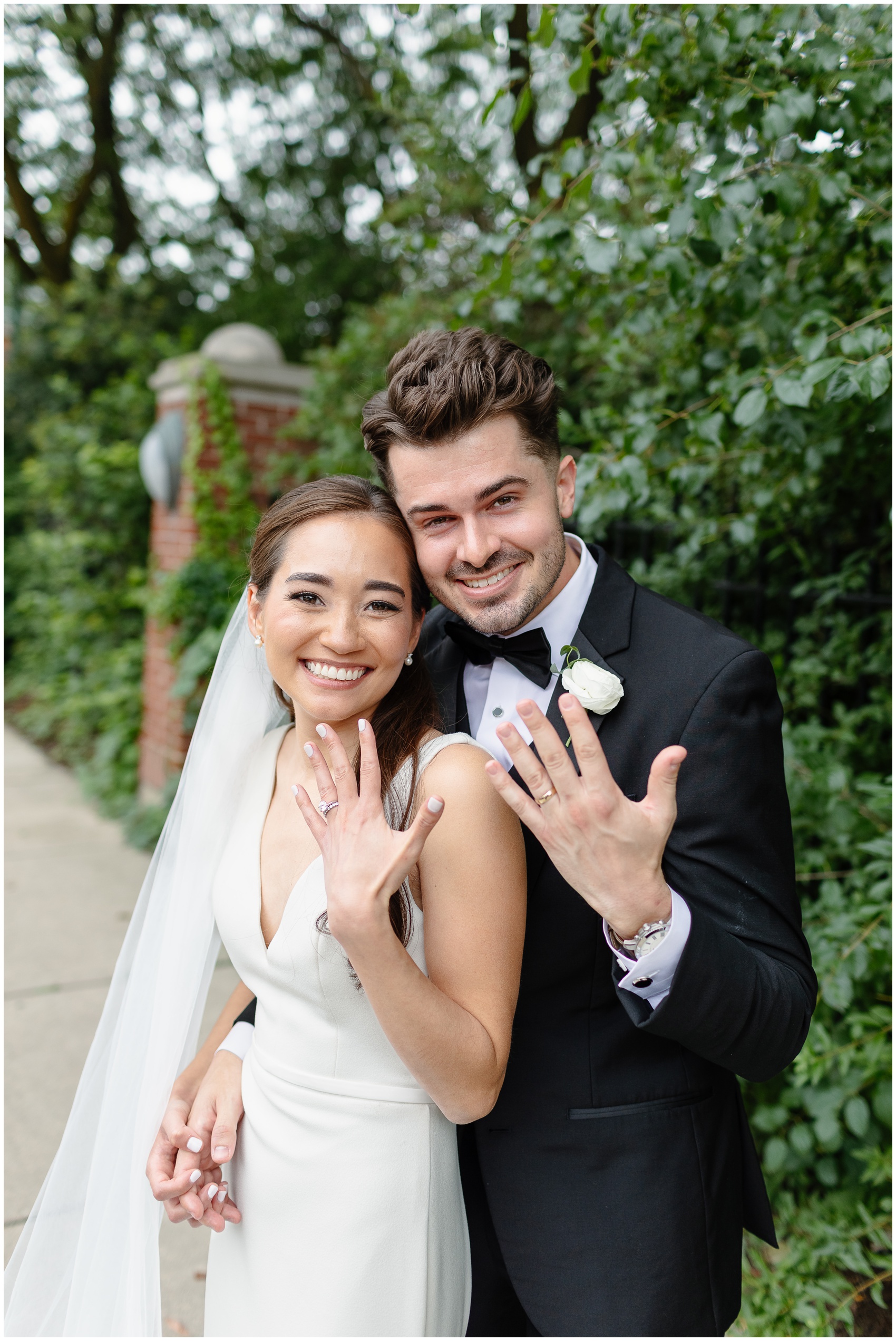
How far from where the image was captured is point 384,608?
5.22 ft

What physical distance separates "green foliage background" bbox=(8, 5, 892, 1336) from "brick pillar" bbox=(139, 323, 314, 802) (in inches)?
74.8

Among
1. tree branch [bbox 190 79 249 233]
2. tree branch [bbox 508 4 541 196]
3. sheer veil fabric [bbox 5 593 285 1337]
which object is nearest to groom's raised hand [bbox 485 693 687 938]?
sheer veil fabric [bbox 5 593 285 1337]

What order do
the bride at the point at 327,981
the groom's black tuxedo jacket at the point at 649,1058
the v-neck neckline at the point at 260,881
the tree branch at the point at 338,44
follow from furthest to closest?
the tree branch at the point at 338,44
the v-neck neckline at the point at 260,881
the groom's black tuxedo jacket at the point at 649,1058
the bride at the point at 327,981

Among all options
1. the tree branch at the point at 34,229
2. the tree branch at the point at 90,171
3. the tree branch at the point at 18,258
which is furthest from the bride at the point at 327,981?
the tree branch at the point at 18,258

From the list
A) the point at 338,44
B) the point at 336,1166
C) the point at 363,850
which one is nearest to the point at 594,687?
the point at 363,850

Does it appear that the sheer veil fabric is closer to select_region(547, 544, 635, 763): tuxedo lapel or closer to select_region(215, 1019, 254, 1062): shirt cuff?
select_region(215, 1019, 254, 1062): shirt cuff

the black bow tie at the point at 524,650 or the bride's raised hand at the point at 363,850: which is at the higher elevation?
the black bow tie at the point at 524,650

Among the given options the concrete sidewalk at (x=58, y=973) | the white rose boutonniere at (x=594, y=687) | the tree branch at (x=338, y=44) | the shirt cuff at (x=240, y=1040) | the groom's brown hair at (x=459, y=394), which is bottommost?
the concrete sidewalk at (x=58, y=973)

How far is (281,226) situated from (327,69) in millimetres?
1779

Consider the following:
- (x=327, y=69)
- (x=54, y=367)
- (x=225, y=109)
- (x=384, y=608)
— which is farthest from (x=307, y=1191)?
(x=225, y=109)

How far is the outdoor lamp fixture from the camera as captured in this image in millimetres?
5613

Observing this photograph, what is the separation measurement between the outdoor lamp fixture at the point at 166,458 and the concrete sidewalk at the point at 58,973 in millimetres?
2199

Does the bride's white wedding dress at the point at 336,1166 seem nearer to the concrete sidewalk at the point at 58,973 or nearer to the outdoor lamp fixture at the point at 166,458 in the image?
Answer: the concrete sidewalk at the point at 58,973

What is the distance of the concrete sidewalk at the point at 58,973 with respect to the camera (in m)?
2.69
